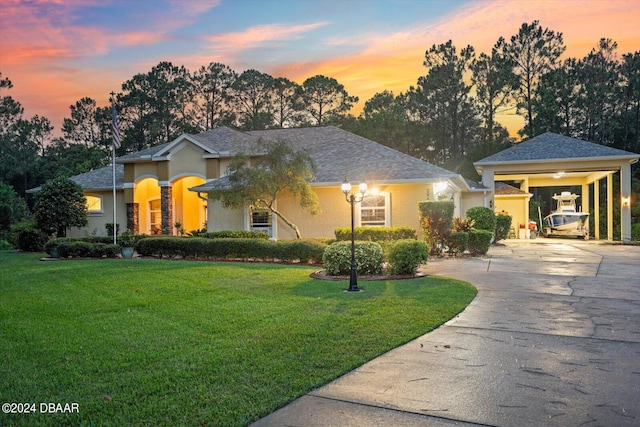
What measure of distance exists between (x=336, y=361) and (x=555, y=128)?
35.9 m

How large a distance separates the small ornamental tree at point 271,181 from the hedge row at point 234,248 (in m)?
1.98

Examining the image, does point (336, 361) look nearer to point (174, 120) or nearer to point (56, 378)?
point (56, 378)

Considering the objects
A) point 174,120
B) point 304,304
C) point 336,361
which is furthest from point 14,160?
point 336,361

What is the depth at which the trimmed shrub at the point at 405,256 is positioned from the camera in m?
10.3

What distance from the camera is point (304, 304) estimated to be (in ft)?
24.0

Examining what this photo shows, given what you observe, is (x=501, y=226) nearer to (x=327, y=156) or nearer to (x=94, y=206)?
(x=327, y=156)

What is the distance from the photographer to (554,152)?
21328 millimetres

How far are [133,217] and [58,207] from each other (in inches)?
133

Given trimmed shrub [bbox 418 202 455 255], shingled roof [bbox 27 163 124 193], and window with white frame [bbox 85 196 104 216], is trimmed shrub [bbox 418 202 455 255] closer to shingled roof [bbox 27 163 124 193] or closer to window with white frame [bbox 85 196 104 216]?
shingled roof [bbox 27 163 124 193]

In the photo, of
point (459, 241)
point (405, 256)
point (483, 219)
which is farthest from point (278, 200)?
point (405, 256)

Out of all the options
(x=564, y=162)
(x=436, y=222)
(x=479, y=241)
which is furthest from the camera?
(x=564, y=162)

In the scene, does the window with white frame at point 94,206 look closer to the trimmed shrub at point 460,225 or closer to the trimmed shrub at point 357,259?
the trimmed shrub at point 357,259

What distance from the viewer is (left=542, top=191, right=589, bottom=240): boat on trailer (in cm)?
2459

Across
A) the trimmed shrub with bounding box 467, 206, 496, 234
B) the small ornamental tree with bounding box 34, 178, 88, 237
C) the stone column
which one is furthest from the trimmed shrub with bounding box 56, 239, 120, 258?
the trimmed shrub with bounding box 467, 206, 496, 234
